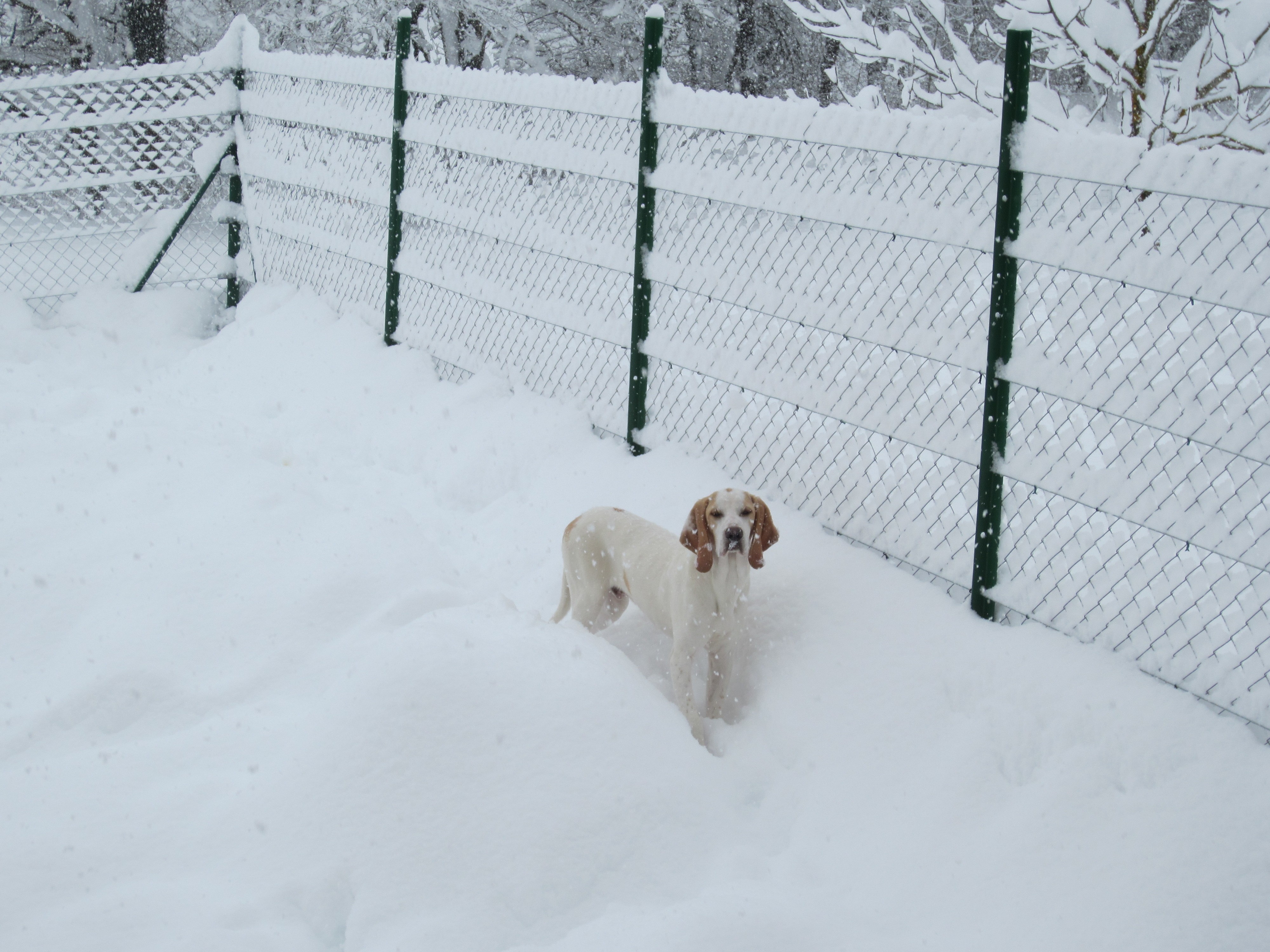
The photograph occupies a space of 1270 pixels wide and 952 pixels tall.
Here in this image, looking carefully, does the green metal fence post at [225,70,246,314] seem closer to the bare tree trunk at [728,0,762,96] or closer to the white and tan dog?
the white and tan dog

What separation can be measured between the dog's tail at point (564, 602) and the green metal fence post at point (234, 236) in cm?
597

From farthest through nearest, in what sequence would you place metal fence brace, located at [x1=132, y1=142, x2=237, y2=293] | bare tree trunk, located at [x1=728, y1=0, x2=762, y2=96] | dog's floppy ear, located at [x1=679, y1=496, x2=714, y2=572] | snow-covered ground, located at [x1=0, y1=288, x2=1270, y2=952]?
1. bare tree trunk, located at [x1=728, y1=0, x2=762, y2=96]
2. metal fence brace, located at [x1=132, y1=142, x2=237, y2=293]
3. dog's floppy ear, located at [x1=679, y1=496, x2=714, y2=572]
4. snow-covered ground, located at [x1=0, y1=288, x2=1270, y2=952]

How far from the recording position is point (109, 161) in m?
8.88

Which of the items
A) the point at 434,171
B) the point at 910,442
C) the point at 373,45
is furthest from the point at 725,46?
the point at 910,442

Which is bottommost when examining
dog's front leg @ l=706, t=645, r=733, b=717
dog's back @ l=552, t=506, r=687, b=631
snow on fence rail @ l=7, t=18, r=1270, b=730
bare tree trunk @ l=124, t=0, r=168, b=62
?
dog's front leg @ l=706, t=645, r=733, b=717

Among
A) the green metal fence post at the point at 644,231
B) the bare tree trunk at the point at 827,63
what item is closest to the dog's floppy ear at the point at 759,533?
the green metal fence post at the point at 644,231

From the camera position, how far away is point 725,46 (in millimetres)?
14875

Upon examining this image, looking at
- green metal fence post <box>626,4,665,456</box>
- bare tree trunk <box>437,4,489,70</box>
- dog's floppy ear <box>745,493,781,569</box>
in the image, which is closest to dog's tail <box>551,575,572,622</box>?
dog's floppy ear <box>745,493,781,569</box>

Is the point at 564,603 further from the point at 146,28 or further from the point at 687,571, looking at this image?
the point at 146,28

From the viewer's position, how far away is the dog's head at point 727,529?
11.6ft

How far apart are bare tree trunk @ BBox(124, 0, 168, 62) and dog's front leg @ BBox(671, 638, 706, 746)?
→ 15.3 meters

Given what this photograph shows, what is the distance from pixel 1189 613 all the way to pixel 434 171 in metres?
5.15

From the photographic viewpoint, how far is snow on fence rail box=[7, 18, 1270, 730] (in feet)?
10.2

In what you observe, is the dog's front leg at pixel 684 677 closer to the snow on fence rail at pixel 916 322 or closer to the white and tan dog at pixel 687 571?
the white and tan dog at pixel 687 571
